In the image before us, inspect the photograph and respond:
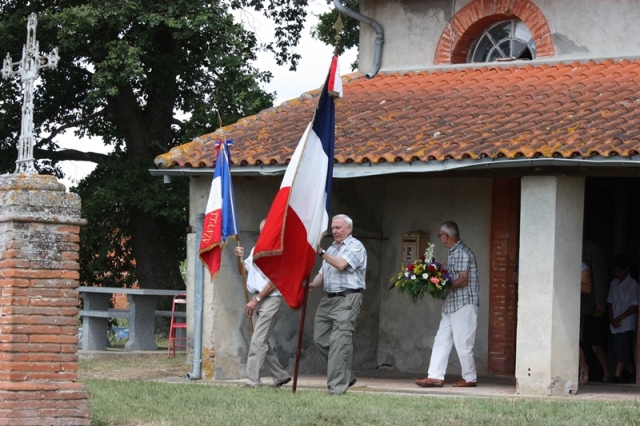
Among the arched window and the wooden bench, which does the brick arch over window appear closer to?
the arched window

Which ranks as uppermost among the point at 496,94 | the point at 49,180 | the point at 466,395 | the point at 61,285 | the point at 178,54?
the point at 178,54

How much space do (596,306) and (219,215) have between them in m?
4.85

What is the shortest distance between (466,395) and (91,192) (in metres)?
12.4

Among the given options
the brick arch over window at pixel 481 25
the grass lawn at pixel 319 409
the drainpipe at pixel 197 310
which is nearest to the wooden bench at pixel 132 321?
the drainpipe at pixel 197 310

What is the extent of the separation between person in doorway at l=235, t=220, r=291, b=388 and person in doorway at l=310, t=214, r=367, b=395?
0.97 metres

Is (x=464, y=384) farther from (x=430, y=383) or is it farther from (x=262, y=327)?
(x=262, y=327)

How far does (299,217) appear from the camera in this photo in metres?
12.6

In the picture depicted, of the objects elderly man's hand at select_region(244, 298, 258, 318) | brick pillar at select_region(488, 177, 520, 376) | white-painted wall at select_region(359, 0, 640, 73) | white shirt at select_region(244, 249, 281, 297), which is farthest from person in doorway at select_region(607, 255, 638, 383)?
elderly man's hand at select_region(244, 298, 258, 318)

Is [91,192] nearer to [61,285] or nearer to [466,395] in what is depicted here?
[466,395]

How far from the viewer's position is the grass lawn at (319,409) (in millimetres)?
10531

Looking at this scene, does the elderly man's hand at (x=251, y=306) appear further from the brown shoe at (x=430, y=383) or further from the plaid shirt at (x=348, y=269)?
the brown shoe at (x=430, y=383)

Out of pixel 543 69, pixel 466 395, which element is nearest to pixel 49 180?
pixel 466 395

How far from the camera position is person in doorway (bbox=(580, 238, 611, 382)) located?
52.5 ft

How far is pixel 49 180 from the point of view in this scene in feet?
33.2
